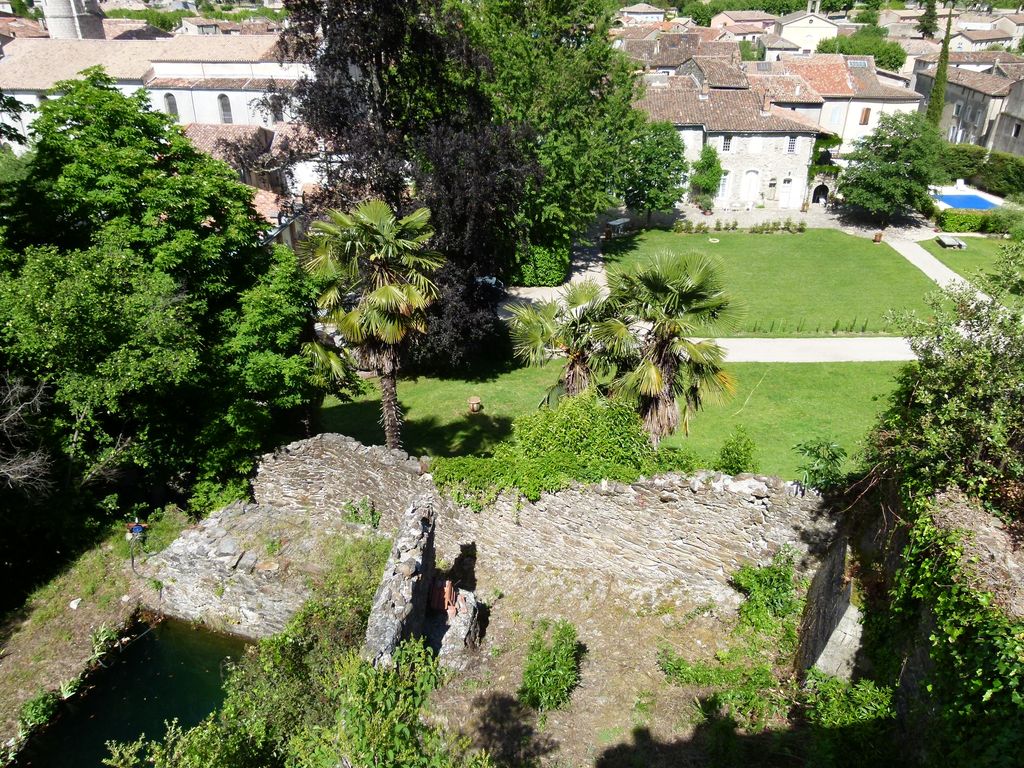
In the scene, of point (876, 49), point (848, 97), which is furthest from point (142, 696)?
point (876, 49)

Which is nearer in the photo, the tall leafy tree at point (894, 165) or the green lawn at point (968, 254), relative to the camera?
the green lawn at point (968, 254)

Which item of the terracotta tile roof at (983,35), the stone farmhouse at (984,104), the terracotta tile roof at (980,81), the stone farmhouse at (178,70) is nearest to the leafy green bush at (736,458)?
the stone farmhouse at (178,70)

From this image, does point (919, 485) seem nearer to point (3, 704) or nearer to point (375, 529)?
point (375, 529)

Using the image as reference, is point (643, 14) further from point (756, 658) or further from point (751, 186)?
point (756, 658)

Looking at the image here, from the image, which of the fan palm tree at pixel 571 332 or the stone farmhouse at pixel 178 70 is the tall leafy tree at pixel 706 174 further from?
the fan palm tree at pixel 571 332

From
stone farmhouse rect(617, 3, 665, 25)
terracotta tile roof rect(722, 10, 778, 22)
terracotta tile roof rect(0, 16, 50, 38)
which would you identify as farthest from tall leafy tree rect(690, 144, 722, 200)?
stone farmhouse rect(617, 3, 665, 25)

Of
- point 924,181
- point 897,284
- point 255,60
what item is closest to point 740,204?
point 924,181

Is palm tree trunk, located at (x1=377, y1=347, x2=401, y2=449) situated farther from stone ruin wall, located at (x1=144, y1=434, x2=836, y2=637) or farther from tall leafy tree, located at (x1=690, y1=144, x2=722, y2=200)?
tall leafy tree, located at (x1=690, y1=144, x2=722, y2=200)
